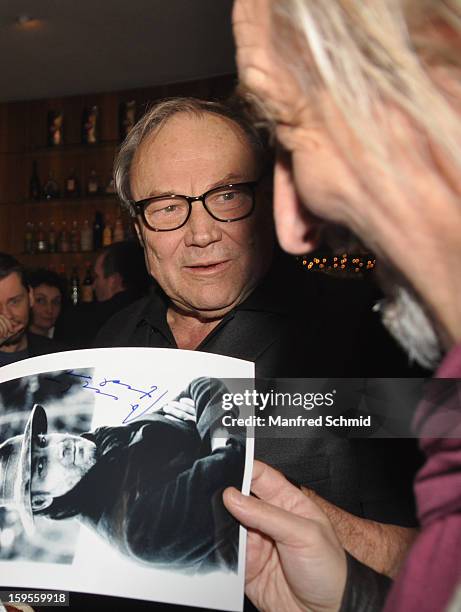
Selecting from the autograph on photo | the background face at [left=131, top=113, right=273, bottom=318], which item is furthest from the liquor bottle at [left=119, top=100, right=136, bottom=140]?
the autograph on photo

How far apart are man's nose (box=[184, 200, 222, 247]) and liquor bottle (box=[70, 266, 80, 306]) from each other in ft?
13.6

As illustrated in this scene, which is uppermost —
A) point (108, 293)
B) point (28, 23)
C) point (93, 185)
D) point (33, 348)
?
point (28, 23)

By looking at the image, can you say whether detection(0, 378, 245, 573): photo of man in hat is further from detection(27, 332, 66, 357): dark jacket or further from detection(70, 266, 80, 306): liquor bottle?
detection(70, 266, 80, 306): liquor bottle

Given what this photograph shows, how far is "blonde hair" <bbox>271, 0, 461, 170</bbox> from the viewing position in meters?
0.55

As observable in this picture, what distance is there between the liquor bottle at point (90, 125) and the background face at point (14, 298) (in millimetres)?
2994

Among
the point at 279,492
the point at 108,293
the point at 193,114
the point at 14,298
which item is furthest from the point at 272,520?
the point at 108,293

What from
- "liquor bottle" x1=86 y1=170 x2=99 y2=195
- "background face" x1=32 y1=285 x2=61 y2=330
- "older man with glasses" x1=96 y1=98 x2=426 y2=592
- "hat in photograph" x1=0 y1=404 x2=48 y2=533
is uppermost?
"liquor bottle" x1=86 y1=170 x2=99 y2=195

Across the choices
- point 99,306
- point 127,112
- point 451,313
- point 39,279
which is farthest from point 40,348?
point 127,112

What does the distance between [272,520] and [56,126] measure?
5222mm

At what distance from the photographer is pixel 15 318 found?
256cm

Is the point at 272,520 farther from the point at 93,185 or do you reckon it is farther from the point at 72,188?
the point at 72,188

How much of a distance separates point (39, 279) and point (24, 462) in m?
3.61

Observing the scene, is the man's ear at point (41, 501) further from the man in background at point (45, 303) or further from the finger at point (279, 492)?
the man in background at point (45, 303)

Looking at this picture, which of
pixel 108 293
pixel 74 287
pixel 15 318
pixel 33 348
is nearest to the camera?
pixel 33 348
